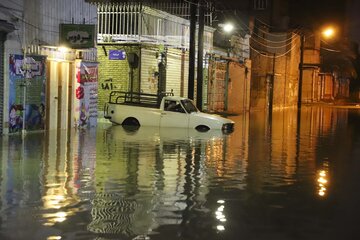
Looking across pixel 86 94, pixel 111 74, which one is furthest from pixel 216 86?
pixel 86 94

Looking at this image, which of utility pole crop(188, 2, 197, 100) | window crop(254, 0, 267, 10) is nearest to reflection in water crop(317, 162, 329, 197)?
utility pole crop(188, 2, 197, 100)

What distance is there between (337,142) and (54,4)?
1132 cm

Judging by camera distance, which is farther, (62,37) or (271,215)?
(62,37)

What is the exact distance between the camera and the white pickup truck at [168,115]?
2430cm

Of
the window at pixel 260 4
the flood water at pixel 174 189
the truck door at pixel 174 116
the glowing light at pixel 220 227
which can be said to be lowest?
the glowing light at pixel 220 227

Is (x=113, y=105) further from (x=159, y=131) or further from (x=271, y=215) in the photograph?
(x=271, y=215)

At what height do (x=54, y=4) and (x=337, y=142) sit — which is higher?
(x=54, y=4)

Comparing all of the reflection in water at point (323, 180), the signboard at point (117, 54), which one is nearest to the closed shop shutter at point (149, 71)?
the signboard at point (117, 54)

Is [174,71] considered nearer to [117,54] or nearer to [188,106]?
[117,54]

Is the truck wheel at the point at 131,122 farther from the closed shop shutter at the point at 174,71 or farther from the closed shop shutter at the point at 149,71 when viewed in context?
the closed shop shutter at the point at 174,71

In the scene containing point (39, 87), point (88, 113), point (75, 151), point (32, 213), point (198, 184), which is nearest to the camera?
point (32, 213)

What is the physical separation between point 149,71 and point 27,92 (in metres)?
9.49

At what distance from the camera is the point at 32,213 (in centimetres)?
848

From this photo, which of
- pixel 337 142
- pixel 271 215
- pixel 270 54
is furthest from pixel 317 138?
pixel 270 54
